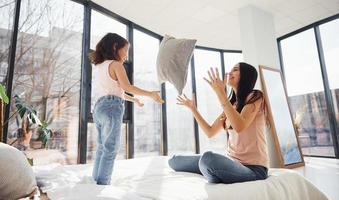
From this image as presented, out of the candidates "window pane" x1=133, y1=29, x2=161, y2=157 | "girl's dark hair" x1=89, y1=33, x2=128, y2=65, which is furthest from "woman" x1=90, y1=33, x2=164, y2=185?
"window pane" x1=133, y1=29, x2=161, y2=157

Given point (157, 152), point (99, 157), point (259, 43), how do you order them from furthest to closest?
point (157, 152)
point (259, 43)
point (99, 157)

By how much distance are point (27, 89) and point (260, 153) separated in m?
2.52

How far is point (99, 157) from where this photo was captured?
4.58 ft

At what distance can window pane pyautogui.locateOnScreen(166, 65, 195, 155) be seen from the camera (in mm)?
4238

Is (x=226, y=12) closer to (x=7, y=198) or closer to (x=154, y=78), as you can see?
(x=154, y=78)

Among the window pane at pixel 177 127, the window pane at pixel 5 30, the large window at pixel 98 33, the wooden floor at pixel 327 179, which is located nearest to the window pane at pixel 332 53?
the wooden floor at pixel 327 179

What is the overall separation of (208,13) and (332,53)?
2306 millimetres

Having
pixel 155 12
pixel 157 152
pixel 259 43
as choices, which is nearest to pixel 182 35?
pixel 155 12

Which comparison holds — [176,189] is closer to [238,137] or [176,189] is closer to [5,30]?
[238,137]

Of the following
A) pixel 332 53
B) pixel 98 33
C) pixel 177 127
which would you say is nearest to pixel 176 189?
pixel 98 33

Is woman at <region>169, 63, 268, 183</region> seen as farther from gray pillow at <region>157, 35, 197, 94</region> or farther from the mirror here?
the mirror

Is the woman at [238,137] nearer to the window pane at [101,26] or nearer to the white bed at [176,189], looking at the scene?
the white bed at [176,189]

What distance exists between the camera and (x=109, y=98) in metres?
1.40

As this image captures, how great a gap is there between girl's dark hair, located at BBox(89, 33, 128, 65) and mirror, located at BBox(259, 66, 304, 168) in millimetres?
2461
